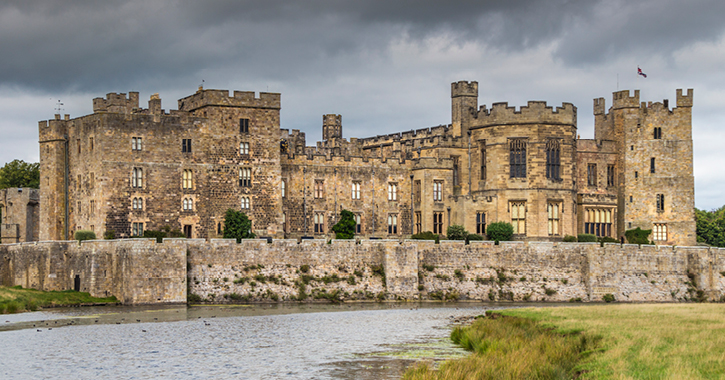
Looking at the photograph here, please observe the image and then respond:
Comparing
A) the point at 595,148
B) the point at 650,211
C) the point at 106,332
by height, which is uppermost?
the point at 595,148

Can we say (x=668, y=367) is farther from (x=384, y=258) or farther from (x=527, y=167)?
(x=527, y=167)

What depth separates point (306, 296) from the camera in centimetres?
5903

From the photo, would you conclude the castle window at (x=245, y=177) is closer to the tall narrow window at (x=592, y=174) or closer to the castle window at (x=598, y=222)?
the castle window at (x=598, y=222)

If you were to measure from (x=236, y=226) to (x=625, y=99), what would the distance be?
36.5m

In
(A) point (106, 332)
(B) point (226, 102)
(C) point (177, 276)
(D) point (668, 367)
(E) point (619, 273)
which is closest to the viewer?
(D) point (668, 367)

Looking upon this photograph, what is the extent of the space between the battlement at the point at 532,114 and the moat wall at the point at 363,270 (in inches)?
557

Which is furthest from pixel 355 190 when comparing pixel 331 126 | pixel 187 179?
pixel 331 126

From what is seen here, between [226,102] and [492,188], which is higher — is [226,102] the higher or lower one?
the higher one

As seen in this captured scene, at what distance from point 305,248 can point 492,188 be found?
71.3ft

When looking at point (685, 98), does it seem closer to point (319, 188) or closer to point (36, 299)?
point (319, 188)

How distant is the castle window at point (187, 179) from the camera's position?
229 feet

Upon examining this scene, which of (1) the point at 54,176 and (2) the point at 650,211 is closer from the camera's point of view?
(1) the point at 54,176

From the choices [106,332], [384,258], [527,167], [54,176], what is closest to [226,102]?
[54,176]

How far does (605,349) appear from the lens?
3034 centimetres
